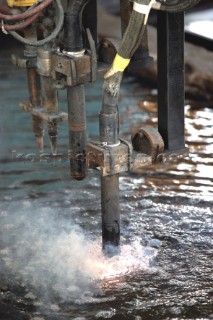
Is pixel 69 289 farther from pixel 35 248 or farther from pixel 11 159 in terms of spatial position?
pixel 11 159

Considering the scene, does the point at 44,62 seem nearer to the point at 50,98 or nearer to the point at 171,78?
the point at 50,98

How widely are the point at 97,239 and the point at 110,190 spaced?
60 cm

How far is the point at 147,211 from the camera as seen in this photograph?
3.96 meters

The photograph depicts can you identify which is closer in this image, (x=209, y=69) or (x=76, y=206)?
(x=76, y=206)

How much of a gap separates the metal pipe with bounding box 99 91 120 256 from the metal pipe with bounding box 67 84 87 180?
1.13 feet

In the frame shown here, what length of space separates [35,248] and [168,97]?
107 centimetres

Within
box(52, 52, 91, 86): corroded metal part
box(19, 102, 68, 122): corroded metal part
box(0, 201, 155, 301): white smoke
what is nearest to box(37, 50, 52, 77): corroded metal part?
box(52, 52, 91, 86): corroded metal part

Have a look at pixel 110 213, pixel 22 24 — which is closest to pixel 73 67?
pixel 22 24

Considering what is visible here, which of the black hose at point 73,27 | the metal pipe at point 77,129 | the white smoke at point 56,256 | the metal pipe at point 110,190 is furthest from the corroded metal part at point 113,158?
the white smoke at point 56,256

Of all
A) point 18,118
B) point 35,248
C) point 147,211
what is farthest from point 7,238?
point 18,118

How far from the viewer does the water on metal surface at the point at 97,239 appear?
312 cm

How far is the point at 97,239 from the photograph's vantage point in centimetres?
368

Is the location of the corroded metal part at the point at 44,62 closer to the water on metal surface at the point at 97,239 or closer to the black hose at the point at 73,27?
the black hose at the point at 73,27

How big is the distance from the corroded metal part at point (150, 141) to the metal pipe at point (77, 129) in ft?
1.07
